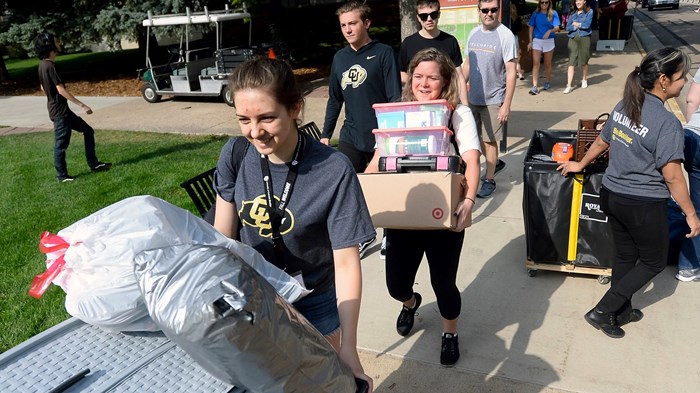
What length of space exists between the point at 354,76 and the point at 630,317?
8.22ft

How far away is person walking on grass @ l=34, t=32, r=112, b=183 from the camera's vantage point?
22.4ft

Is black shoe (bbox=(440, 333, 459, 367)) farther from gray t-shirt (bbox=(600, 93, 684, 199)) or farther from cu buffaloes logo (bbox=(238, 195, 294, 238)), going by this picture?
cu buffaloes logo (bbox=(238, 195, 294, 238))

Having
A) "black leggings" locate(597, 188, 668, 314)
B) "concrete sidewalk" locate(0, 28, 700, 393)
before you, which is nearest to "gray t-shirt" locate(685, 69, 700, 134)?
"black leggings" locate(597, 188, 668, 314)

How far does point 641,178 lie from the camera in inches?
122

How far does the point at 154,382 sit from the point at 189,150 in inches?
292

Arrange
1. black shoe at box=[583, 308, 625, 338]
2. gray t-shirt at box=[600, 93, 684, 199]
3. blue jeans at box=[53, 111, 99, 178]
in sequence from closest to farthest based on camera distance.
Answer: gray t-shirt at box=[600, 93, 684, 199]
black shoe at box=[583, 308, 625, 338]
blue jeans at box=[53, 111, 99, 178]

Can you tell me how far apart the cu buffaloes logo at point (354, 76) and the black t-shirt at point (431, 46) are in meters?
0.90

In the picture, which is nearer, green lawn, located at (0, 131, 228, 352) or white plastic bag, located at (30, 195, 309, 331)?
white plastic bag, located at (30, 195, 309, 331)

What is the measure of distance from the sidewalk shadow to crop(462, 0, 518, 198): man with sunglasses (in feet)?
5.04

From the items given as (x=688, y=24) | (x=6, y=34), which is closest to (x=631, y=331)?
(x=6, y=34)

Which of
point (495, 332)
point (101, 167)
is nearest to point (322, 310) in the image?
point (495, 332)

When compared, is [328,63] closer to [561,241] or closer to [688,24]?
[561,241]

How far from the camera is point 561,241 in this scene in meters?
3.93

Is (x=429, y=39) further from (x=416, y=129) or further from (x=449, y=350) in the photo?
(x=449, y=350)
